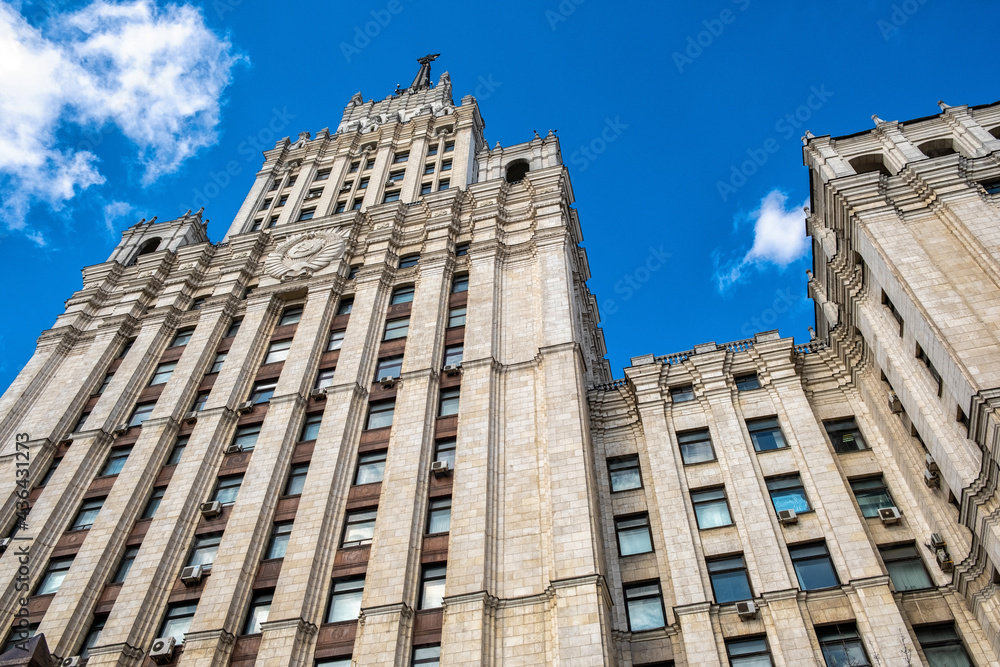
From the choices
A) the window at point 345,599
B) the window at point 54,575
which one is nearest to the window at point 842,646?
the window at point 345,599

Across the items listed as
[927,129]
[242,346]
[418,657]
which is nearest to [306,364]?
[242,346]

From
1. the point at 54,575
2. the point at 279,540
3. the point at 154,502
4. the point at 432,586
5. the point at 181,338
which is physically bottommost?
the point at 432,586

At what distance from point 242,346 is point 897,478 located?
2865 cm

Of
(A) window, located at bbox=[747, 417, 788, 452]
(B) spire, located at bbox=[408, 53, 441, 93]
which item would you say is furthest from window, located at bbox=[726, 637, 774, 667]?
(B) spire, located at bbox=[408, 53, 441, 93]

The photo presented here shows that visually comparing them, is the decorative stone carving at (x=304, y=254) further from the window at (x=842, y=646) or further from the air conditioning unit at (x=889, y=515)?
the window at (x=842, y=646)

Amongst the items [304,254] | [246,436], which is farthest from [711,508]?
[304,254]

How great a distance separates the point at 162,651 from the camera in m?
24.8

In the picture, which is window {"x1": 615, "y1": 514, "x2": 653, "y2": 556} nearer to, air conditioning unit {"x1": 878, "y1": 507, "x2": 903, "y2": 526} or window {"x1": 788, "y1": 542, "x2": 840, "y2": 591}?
window {"x1": 788, "y1": 542, "x2": 840, "y2": 591}

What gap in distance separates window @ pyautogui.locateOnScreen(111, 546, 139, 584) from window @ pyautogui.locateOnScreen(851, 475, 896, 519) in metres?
25.4

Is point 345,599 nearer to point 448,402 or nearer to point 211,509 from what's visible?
point 211,509

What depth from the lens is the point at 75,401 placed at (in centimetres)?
3822

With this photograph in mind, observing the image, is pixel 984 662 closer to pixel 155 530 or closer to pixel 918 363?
pixel 918 363

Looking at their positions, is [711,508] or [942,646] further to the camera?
[711,508]

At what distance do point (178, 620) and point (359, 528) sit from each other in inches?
254
